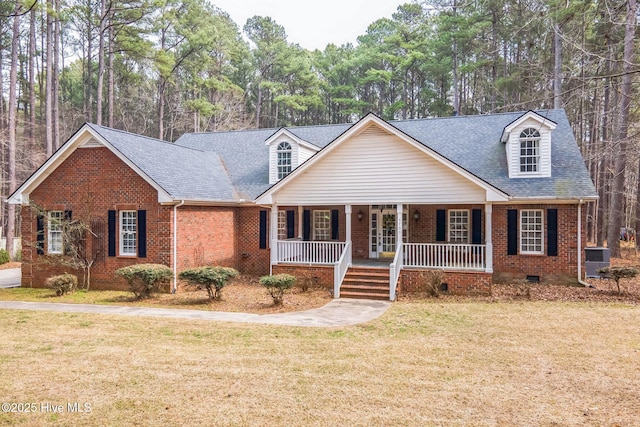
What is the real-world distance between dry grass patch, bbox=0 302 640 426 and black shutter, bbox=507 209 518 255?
4.66 m

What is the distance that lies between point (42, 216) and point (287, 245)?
9.00 m

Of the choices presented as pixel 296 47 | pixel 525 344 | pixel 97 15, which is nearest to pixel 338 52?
pixel 296 47

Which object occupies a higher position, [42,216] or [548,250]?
[42,216]

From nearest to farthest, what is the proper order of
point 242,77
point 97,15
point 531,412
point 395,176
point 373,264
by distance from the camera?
point 531,412, point 395,176, point 373,264, point 97,15, point 242,77

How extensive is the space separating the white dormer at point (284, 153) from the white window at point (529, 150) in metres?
8.70

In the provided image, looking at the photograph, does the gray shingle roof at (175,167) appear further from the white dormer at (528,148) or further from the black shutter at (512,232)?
the white dormer at (528,148)

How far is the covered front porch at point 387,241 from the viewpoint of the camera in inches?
552

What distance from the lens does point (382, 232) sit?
59.3 feet

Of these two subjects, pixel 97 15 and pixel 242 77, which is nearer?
pixel 97 15

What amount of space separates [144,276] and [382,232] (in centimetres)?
979

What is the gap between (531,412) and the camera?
5.38m

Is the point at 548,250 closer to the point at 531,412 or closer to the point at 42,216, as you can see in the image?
the point at 531,412

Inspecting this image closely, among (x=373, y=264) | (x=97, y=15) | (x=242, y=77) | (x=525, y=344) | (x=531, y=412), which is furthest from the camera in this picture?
(x=242, y=77)

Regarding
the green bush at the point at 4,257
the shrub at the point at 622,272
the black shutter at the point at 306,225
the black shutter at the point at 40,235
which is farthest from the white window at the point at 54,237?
the shrub at the point at 622,272
